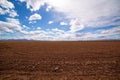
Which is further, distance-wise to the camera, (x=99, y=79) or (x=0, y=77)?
(x=0, y=77)

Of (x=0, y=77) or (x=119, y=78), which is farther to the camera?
(x=0, y=77)

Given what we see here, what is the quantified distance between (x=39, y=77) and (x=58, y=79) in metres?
1.29

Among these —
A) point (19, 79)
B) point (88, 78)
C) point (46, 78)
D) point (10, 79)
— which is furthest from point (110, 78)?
point (10, 79)

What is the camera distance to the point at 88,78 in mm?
6547

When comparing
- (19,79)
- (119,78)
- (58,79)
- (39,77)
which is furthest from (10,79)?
(119,78)

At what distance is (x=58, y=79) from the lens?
21.2 feet

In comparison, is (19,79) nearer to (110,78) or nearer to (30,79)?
(30,79)

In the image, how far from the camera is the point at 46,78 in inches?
262

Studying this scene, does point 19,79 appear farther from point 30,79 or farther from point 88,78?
point 88,78

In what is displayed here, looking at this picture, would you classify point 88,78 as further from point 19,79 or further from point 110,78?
point 19,79

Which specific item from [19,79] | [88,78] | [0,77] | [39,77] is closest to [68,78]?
[88,78]

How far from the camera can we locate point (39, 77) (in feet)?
22.2

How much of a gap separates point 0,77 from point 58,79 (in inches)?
151

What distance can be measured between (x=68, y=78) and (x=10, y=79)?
3673mm
